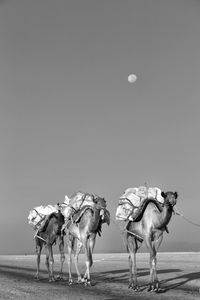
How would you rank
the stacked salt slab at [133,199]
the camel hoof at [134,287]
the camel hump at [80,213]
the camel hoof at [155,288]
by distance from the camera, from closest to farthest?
the camel hoof at [155,288] < the camel hoof at [134,287] < the stacked salt slab at [133,199] < the camel hump at [80,213]

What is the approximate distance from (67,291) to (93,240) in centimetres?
369

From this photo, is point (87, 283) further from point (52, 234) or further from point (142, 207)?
point (52, 234)

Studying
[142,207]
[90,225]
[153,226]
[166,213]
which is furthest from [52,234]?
[166,213]

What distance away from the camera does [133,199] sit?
23.7 meters

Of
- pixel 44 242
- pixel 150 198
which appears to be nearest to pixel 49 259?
pixel 44 242

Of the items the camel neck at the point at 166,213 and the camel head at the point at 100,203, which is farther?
the camel head at the point at 100,203

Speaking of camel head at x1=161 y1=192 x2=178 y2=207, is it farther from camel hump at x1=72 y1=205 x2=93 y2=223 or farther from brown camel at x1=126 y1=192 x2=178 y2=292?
camel hump at x1=72 y1=205 x2=93 y2=223

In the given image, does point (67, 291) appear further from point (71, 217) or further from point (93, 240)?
point (71, 217)

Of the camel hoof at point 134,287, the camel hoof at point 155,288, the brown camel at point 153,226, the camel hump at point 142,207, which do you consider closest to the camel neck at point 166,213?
the brown camel at point 153,226

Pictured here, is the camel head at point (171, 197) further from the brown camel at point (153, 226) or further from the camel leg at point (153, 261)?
the camel leg at point (153, 261)

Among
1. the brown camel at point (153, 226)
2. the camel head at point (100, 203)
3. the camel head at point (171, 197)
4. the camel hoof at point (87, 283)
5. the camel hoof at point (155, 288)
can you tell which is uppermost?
the camel head at point (100, 203)

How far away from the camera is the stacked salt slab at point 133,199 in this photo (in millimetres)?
23047

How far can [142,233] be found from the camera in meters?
21.3

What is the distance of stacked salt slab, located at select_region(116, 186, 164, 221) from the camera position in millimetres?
23047
